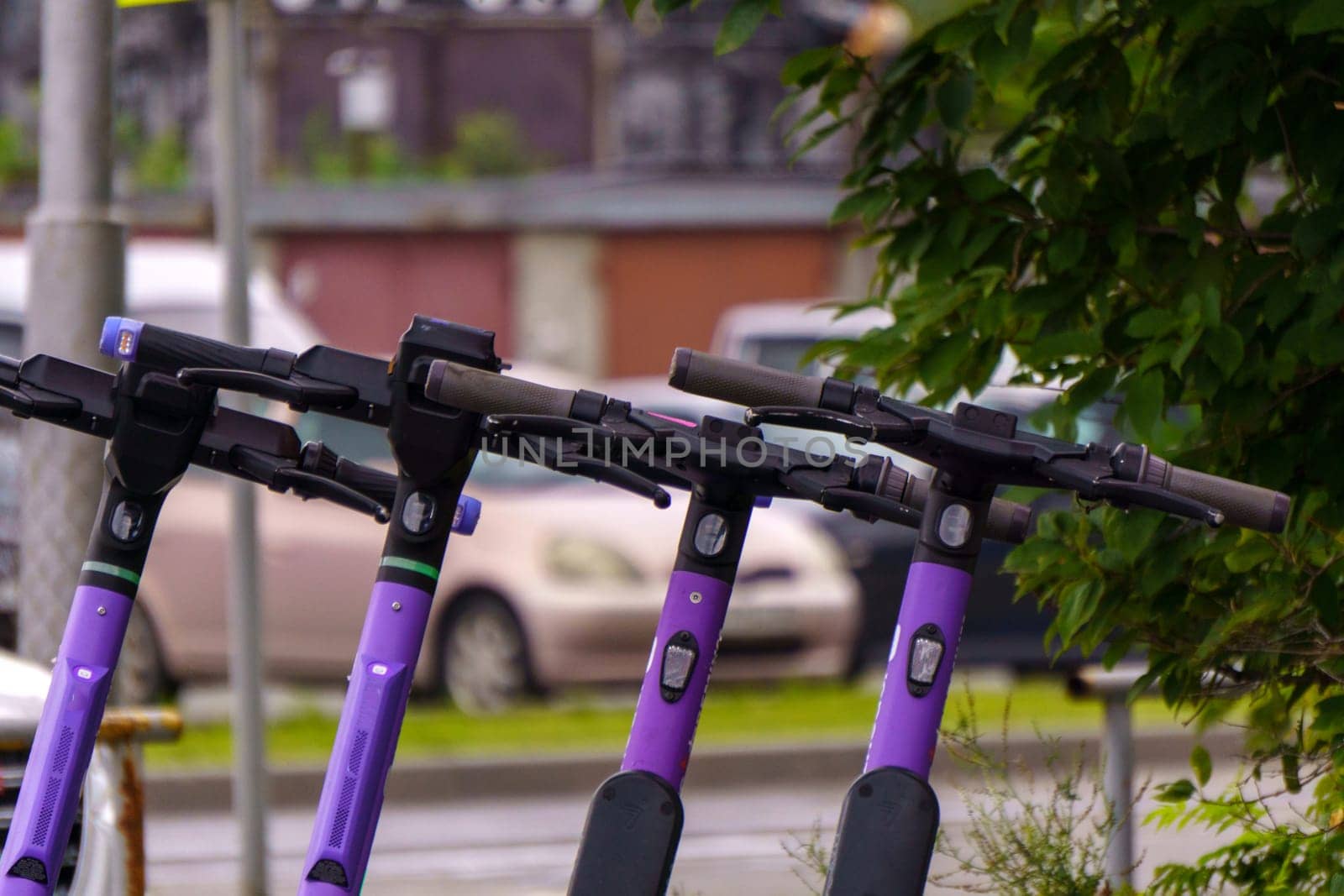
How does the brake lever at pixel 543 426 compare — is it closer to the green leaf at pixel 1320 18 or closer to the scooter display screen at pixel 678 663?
the scooter display screen at pixel 678 663

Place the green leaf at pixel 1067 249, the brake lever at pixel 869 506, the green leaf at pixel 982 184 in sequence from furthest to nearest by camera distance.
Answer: the green leaf at pixel 982 184, the green leaf at pixel 1067 249, the brake lever at pixel 869 506

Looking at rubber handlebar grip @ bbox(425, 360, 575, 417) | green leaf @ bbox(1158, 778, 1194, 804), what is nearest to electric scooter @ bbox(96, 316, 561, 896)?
rubber handlebar grip @ bbox(425, 360, 575, 417)

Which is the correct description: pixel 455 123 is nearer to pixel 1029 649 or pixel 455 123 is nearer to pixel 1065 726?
pixel 1029 649

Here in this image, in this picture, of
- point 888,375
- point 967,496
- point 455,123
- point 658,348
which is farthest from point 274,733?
point 455,123

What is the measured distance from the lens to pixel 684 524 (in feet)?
8.34

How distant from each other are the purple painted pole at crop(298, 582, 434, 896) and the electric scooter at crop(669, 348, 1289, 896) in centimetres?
49

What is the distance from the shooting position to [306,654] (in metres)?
10.6

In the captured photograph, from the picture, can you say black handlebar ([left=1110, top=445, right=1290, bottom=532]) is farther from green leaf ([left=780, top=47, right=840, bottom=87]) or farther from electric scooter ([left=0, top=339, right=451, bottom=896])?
green leaf ([left=780, top=47, right=840, bottom=87])

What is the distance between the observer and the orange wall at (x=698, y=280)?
900 inches

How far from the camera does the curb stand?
8.30 m

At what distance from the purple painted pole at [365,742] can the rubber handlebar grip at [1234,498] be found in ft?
2.97

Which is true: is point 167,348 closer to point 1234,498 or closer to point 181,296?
point 1234,498

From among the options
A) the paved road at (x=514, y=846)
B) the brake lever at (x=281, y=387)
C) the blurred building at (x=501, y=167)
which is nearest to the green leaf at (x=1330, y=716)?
the brake lever at (x=281, y=387)

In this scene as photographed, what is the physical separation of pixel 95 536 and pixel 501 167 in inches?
815
